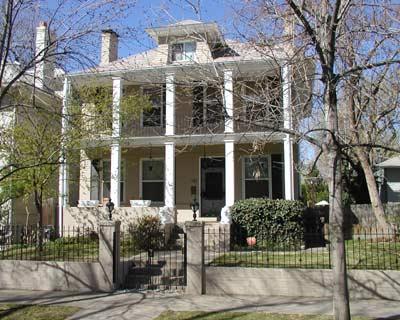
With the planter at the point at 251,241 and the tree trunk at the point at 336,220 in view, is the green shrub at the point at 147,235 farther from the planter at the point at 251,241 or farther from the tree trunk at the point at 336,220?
the tree trunk at the point at 336,220

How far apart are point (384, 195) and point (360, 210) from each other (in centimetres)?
599

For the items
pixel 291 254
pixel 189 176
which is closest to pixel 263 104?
pixel 291 254

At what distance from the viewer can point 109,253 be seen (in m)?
10.9

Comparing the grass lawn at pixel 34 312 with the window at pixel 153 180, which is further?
the window at pixel 153 180

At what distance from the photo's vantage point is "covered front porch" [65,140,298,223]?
20.2 metres

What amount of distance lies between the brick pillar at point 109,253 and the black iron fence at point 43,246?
3.14 ft

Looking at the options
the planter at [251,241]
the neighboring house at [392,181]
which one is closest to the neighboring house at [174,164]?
the planter at [251,241]

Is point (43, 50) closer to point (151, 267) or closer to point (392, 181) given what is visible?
point (151, 267)

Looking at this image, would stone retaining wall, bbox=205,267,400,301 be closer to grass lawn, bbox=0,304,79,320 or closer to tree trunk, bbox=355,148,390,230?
grass lawn, bbox=0,304,79,320

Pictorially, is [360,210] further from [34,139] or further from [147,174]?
[34,139]

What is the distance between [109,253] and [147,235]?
3748 millimetres

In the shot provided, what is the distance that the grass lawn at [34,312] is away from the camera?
891cm

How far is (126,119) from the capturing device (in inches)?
673

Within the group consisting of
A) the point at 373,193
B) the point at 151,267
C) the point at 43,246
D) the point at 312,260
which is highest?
the point at 373,193
